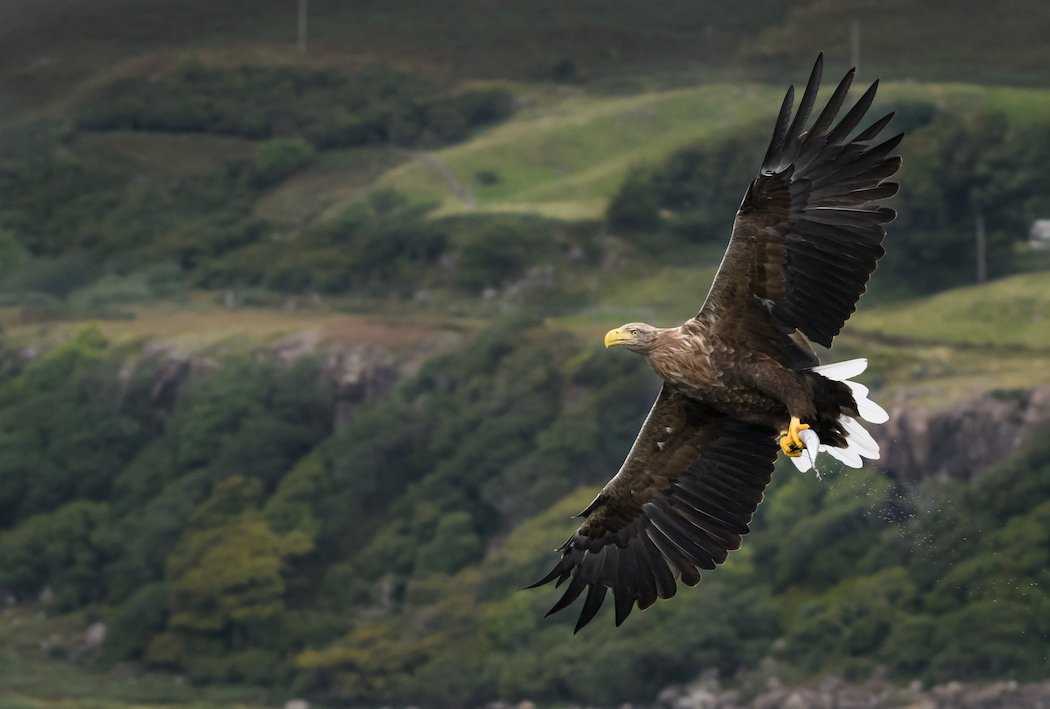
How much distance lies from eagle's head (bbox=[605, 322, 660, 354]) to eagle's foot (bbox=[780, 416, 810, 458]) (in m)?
1.41

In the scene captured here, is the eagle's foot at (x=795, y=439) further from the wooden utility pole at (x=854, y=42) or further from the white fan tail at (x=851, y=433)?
the wooden utility pole at (x=854, y=42)

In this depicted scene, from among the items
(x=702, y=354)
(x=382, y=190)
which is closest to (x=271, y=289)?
(x=382, y=190)

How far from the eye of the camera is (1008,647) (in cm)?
6341

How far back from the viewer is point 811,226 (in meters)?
19.0

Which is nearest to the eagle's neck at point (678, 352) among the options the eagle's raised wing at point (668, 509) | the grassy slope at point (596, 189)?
the eagle's raised wing at point (668, 509)

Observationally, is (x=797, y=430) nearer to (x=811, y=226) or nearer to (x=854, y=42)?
(x=811, y=226)

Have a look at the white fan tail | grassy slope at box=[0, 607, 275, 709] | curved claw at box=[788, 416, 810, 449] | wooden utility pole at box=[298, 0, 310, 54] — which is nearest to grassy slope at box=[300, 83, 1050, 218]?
wooden utility pole at box=[298, 0, 310, 54]

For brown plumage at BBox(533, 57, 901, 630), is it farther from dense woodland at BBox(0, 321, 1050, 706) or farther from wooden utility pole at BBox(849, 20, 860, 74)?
wooden utility pole at BBox(849, 20, 860, 74)

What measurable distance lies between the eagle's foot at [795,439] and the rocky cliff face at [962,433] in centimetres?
4920

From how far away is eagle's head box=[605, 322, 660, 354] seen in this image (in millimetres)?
19344

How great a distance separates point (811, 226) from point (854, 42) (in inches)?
3106

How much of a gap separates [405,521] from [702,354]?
204ft

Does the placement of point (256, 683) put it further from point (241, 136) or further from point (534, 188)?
point (241, 136)

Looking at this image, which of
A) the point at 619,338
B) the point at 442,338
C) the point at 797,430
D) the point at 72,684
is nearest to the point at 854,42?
the point at 442,338
